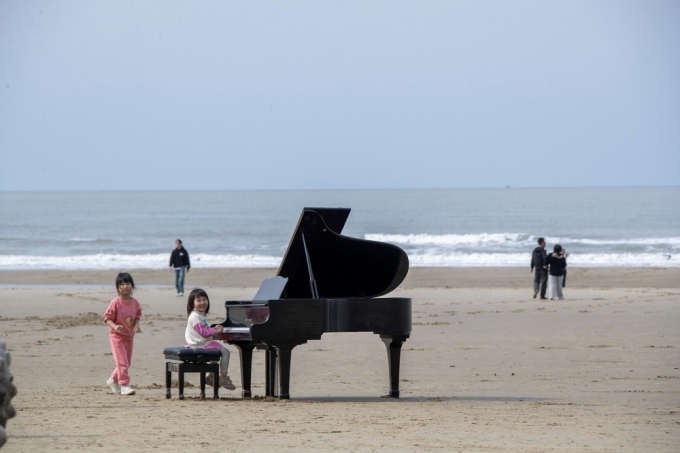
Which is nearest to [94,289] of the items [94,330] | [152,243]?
[94,330]

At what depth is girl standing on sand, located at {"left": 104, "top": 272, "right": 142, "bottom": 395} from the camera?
9.61 meters

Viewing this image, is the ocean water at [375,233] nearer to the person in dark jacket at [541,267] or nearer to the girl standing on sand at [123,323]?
the person in dark jacket at [541,267]

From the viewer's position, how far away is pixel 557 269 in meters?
23.1

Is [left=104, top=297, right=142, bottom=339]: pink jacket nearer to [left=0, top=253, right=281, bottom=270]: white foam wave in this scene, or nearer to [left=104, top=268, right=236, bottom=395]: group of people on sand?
[left=104, top=268, right=236, bottom=395]: group of people on sand

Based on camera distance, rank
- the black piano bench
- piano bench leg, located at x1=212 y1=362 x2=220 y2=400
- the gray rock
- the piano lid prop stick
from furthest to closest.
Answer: the piano lid prop stick
piano bench leg, located at x1=212 y1=362 x2=220 y2=400
the black piano bench
the gray rock

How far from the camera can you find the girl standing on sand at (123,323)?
9.61 m

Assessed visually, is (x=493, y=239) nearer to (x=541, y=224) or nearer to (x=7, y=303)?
(x=541, y=224)

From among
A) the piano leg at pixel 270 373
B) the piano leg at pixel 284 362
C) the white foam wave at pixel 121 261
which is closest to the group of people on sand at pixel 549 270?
the piano leg at pixel 270 373

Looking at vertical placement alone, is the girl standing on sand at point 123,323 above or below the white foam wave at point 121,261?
below

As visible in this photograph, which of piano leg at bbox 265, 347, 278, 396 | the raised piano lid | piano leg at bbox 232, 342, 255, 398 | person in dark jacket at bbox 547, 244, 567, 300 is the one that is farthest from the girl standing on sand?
person in dark jacket at bbox 547, 244, 567, 300

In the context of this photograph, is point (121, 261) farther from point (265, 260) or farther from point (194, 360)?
point (194, 360)

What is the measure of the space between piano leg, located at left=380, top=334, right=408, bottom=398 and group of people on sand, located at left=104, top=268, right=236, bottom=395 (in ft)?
5.09

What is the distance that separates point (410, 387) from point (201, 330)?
265 centimetres

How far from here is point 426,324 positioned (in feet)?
59.6
